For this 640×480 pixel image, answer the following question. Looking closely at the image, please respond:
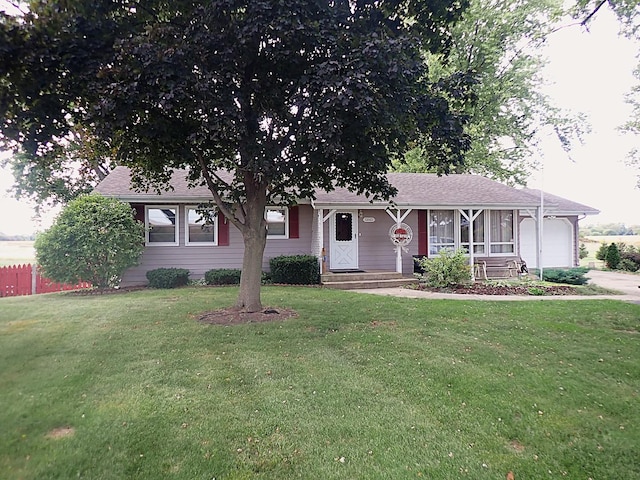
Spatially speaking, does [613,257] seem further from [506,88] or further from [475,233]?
[506,88]

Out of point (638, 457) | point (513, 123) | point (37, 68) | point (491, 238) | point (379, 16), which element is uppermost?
point (513, 123)

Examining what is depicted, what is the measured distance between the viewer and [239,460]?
2.86 meters

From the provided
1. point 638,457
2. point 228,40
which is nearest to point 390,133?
point 228,40

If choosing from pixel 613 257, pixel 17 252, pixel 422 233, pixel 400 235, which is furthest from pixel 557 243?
pixel 17 252

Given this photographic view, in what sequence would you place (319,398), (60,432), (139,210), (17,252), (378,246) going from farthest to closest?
(378,246)
(139,210)
(17,252)
(319,398)
(60,432)

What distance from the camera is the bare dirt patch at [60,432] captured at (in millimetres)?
3061

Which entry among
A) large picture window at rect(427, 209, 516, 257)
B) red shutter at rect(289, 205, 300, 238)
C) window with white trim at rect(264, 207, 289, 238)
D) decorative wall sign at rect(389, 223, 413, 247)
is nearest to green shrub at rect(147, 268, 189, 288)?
window with white trim at rect(264, 207, 289, 238)

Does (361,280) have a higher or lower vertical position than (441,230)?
lower

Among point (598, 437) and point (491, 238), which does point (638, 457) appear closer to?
point (598, 437)

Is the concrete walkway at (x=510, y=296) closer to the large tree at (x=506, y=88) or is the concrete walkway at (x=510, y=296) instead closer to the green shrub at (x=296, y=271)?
the green shrub at (x=296, y=271)

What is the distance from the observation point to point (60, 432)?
10.2 ft

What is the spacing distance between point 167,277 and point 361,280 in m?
5.66

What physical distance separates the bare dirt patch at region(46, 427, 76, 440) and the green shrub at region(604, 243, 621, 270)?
71.7ft

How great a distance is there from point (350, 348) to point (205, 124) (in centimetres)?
368
